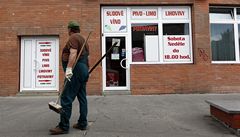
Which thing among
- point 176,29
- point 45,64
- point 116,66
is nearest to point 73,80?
point 116,66

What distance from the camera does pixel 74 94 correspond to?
243 inches

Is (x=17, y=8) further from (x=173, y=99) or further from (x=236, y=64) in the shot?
(x=236, y=64)

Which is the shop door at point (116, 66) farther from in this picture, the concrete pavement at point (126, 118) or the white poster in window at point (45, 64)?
the white poster in window at point (45, 64)

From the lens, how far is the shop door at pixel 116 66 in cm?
1217

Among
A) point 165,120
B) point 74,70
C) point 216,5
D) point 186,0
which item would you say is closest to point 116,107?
point 165,120

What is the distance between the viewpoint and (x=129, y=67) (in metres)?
12.1

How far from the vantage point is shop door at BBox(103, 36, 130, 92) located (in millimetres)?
12172

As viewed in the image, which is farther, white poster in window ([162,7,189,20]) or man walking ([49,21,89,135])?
white poster in window ([162,7,189,20])

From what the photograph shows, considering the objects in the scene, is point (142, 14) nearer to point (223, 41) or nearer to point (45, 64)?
point (223, 41)

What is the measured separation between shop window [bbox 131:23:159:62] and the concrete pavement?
7.13 ft

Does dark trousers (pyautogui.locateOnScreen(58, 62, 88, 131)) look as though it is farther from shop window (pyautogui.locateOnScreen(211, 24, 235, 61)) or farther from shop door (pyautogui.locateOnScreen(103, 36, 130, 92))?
shop window (pyautogui.locateOnScreen(211, 24, 235, 61))

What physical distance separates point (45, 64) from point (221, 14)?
7415 mm

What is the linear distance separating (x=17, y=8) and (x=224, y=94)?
28.1 ft

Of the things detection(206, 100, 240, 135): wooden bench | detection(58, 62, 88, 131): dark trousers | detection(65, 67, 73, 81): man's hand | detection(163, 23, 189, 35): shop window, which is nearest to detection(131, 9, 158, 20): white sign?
detection(163, 23, 189, 35): shop window
